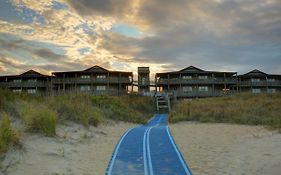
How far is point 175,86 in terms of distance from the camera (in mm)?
74000

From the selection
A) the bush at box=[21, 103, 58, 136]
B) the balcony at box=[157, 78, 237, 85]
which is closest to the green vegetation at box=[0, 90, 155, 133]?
the bush at box=[21, 103, 58, 136]

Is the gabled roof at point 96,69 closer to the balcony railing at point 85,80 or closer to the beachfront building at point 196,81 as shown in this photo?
the balcony railing at point 85,80

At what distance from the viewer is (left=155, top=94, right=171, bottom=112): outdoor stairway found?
52156 millimetres

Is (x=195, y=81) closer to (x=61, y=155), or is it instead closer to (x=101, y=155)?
(x=101, y=155)

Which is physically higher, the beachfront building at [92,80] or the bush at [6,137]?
the beachfront building at [92,80]

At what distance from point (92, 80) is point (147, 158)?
5724cm

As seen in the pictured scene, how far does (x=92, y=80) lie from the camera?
6994 cm

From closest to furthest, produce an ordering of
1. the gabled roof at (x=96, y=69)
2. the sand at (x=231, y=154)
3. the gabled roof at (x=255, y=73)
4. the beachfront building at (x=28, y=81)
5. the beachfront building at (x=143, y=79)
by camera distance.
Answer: the sand at (x=231, y=154)
the gabled roof at (x=96, y=69)
the beachfront building at (x=28, y=81)
the beachfront building at (x=143, y=79)
the gabled roof at (x=255, y=73)

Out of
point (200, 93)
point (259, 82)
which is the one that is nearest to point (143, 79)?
point (200, 93)

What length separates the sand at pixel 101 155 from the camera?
11.1 m

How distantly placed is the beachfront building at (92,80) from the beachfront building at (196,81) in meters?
7.99

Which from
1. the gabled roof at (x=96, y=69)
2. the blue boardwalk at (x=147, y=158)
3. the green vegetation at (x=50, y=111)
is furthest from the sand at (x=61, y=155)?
the gabled roof at (x=96, y=69)

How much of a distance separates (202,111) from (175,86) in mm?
39737

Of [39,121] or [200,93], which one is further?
[200,93]
